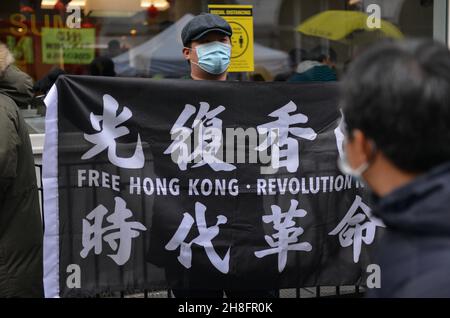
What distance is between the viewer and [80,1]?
21.8ft

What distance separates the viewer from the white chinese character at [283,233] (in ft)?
12.1

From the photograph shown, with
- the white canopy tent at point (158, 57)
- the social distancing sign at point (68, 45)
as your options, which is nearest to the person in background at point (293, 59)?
the white canopy tent at point (158, 57)

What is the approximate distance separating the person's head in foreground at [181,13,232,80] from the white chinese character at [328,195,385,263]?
1.10 m

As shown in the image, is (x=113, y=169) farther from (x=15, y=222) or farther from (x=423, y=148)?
(x=423, y=148)

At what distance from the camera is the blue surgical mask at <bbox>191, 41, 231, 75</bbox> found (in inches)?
154

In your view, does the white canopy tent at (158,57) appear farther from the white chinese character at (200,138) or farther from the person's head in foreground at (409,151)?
the person's head in foreground at (409,151)

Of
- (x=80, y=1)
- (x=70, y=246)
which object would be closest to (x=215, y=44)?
(x=70, y=246)

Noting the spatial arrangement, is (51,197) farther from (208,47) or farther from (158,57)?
(158,57)

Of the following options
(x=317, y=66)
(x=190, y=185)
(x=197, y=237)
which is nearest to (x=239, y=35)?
(x=317, y=66)

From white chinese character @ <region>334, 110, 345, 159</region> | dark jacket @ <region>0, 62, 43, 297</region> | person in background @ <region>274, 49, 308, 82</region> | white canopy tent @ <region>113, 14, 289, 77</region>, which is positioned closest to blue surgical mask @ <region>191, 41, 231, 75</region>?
white chinese character @ <region>334, 110, 345, 159</region>

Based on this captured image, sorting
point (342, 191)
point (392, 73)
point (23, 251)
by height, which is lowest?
point (23, 251)

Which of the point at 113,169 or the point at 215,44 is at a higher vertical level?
the point at 215,44

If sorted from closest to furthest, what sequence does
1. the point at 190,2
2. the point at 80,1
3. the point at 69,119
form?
the point at 69,119 < the point at 80,1 < the point at 190,2

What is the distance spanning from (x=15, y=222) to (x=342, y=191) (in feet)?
6.07
